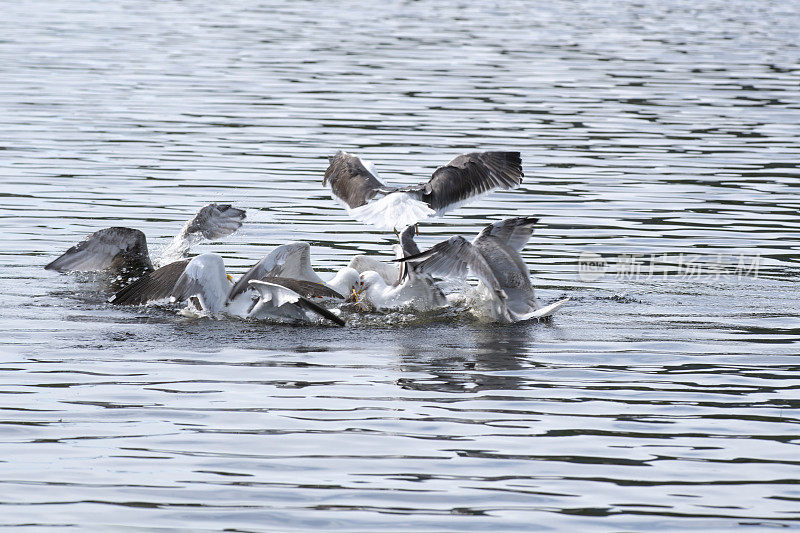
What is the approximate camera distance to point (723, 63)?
31562 mm

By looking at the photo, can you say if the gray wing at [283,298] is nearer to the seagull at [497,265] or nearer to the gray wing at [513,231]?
the seagull at [497,265]

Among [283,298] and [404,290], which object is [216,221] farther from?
[283,298]

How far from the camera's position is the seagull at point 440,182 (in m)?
12.5

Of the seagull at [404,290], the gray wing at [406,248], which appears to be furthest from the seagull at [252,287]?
the gray wing at [406,248]

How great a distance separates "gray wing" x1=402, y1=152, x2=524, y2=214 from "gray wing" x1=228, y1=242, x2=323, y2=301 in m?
1.18

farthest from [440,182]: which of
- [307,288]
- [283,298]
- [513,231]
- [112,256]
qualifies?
[112,256]

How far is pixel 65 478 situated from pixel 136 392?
5.45 ft

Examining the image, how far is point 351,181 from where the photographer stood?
13.0 meters

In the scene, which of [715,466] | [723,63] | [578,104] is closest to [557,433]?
[715,466]

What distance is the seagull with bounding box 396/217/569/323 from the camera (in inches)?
440

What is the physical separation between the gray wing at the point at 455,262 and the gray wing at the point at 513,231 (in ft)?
2.02

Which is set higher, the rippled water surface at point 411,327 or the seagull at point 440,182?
the seagull at point 440,182

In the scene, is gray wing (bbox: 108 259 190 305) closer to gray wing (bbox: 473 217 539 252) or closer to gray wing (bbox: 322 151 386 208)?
gray wing (bbox: 322 151 386 208)

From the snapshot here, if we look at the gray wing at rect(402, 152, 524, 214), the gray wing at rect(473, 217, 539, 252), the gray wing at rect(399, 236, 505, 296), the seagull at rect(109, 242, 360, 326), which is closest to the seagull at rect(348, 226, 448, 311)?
the seagull at rect(109, 242, 360, 326)
